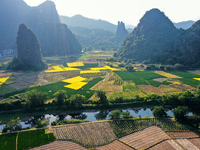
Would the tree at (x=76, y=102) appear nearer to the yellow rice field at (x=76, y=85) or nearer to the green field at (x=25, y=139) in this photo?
the green field at (x=25, y=139)

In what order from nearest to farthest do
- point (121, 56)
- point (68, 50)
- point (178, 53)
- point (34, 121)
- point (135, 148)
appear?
point (135, 148) < point (34, 121) < point (178, 53) < point (121, 56) < point (68, 50)

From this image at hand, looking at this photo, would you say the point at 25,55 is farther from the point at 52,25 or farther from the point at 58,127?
the point at 52,25

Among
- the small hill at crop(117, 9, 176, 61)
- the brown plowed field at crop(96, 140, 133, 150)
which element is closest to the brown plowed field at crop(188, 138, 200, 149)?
the brown plowed field at crop(96, 140, 133, 150)

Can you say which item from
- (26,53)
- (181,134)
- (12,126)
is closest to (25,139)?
(12,126)

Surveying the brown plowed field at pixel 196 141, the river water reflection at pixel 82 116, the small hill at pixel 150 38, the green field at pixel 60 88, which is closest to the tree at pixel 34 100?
the river water reflection at pixel 82 116

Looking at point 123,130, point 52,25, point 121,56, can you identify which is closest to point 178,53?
point 121,56
